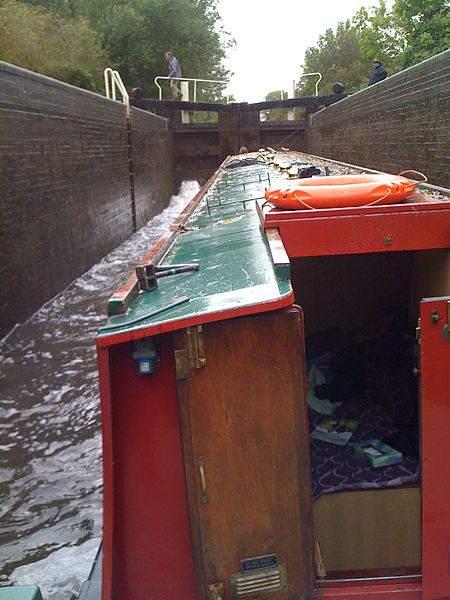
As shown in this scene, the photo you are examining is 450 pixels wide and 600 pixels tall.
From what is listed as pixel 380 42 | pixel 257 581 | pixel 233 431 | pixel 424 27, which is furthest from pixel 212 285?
pixel 380 42

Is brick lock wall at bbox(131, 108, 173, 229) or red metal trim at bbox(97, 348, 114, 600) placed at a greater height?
brick lock wall at bbox(131, 108, 173, 229)

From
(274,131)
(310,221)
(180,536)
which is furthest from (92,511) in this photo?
(274,131)

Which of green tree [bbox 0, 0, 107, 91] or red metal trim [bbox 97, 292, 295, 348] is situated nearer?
red metal trim [bbox 97, 292, 295, 348]

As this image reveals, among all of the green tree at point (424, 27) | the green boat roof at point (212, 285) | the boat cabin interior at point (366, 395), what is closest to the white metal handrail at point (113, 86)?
the boat cabin interior at point (366, 395)

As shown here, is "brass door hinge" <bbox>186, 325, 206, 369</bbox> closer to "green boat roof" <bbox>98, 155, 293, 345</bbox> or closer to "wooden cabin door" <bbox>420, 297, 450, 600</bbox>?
"green boat roof" <bbox>98, 155, 293, 345</bbox>

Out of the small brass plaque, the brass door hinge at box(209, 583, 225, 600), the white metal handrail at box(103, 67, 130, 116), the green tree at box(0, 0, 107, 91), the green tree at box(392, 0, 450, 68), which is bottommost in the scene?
the brass door hinge at box(209, 583, 225, 600)

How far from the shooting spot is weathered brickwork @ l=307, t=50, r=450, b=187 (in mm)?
6270

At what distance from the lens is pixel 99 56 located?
685 inches

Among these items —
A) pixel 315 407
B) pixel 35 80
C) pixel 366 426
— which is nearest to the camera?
pixel 366 426

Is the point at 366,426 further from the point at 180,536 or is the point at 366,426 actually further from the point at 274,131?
the point at 274,131

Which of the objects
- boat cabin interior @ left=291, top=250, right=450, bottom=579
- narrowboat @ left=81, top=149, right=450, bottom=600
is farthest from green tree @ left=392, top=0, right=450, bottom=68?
narrowboat @ left=81, top=149, right=450, bottom=600

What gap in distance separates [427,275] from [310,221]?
143 centimetres

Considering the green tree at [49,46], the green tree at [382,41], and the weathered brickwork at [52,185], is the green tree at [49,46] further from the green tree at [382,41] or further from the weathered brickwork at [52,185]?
the green tree at [382,41]

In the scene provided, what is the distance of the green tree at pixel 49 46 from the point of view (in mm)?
11852
